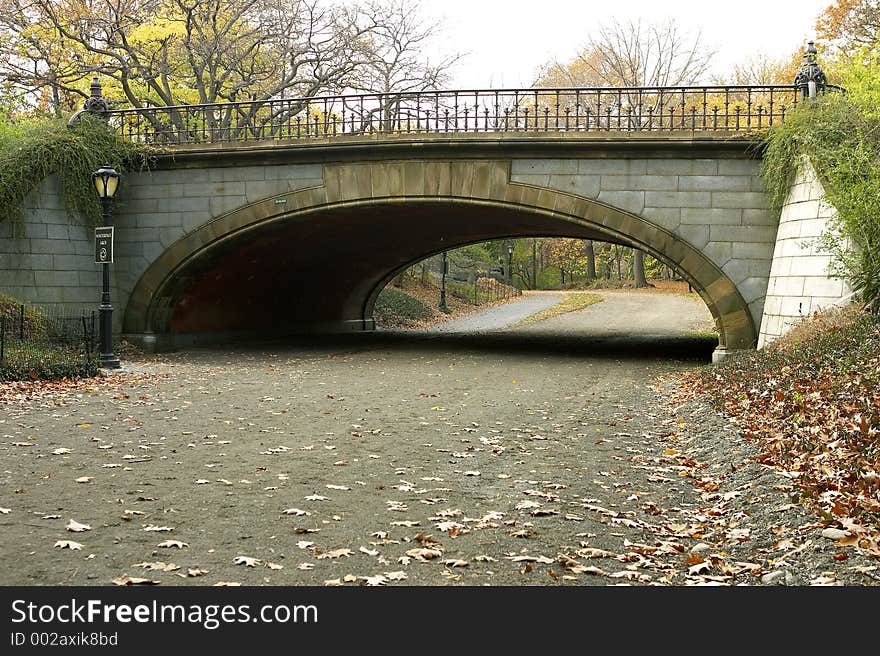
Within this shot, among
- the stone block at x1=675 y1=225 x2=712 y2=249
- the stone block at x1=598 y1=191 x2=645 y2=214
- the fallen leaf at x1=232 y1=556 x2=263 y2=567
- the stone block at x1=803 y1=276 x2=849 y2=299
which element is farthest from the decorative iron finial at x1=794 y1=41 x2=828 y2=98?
the fallen leaf at x1=232 y1=556 x2=263 y2=567

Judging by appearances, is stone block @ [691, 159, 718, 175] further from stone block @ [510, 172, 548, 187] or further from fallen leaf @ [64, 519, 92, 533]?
fallen leaf @ [64, 519, 92, 533]

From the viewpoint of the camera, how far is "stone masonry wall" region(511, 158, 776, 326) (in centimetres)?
1513

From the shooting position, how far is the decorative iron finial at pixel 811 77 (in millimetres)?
14617

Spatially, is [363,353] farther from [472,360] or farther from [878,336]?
[878,336]

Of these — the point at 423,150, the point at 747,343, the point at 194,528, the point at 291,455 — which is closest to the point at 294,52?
the point at 423,150

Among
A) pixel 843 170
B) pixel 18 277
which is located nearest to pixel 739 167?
pixel 843 170

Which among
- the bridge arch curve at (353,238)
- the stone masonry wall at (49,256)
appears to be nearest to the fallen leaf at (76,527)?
the bridge arch curve at (353,238)

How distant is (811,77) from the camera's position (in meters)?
14.6

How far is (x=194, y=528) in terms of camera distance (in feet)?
17.1

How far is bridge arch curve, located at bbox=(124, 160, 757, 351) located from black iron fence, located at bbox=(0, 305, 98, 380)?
1638 mm

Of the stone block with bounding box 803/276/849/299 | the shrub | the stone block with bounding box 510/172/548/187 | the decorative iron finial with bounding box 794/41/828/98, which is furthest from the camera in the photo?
the shrub

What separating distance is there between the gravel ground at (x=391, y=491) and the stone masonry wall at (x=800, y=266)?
9.38 ft

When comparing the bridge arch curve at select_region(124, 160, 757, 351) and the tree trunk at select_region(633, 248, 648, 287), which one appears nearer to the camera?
the bridge arch curve at select_region(124, 160, 757, 351)

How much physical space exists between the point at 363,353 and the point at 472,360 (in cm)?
Answer: 270
